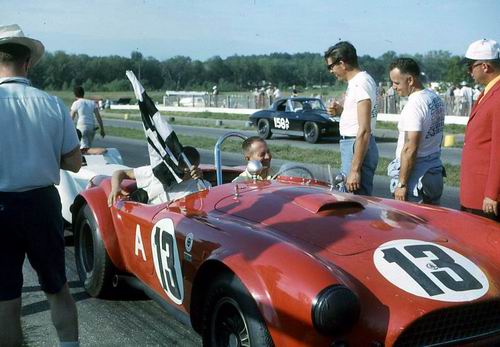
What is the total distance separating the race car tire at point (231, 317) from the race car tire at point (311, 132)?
16629mm

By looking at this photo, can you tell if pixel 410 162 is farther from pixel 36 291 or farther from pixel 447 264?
pixel 36 291

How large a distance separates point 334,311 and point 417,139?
228 centimetres

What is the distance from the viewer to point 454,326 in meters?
2.65

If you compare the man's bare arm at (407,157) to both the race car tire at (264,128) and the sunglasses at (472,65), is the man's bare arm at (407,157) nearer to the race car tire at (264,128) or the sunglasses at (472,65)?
the sunglasses at (472,65)

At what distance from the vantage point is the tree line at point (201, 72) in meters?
52.8

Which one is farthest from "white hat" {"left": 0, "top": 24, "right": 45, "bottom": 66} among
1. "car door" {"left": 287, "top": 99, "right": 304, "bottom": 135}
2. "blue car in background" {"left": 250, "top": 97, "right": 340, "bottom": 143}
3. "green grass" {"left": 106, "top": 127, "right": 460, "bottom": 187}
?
"car door" {"left": 287, "top": 99, "right": 304, "bottom": 135}

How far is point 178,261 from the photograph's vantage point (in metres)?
3.39

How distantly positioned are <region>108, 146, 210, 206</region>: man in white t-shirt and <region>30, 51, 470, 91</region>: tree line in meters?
29.0

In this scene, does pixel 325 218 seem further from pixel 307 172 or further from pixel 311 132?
pixel 311 132

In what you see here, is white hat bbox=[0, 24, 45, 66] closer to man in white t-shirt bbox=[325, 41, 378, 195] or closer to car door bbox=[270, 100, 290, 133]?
man in white t-shirt bbox=[325, 41, 378, 195]

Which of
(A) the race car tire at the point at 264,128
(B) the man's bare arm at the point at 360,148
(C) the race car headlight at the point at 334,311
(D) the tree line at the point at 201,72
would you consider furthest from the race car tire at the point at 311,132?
(C) the race car headlight at the point at 334,311

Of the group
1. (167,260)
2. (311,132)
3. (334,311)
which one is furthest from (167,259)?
(311,132)

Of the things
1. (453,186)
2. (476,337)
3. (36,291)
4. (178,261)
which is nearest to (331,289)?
(476,337)

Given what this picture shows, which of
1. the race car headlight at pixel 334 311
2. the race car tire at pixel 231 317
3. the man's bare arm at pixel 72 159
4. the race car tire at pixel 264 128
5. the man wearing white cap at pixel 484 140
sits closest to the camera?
the race car headlight at pixel 334 311
